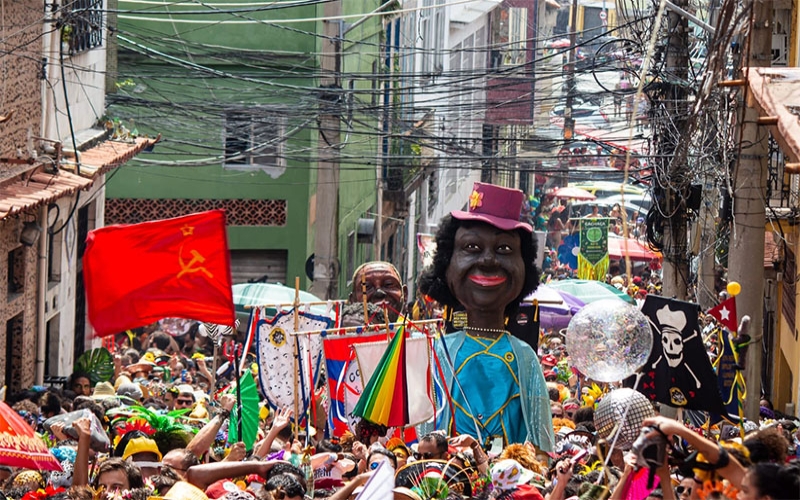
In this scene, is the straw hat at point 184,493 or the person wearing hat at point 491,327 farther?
the person wearing hat at point 491,327

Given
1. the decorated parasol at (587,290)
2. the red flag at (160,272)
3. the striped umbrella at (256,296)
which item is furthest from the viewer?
the decorated parasol at (587,290)

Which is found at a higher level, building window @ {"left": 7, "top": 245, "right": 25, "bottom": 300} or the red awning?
building window @ {"left": 7, "top": 245, "right": 25, "bottom": 300}

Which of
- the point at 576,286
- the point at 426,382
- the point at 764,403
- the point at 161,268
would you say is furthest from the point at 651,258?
the point at 161,268

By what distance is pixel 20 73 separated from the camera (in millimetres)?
16812

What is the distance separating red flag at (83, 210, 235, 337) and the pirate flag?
340 cm

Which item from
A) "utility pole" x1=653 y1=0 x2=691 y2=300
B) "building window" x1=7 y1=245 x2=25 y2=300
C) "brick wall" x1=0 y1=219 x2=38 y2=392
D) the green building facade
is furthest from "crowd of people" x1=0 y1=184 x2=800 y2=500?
the green building facade

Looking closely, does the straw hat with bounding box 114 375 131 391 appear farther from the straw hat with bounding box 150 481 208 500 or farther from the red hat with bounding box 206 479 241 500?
the straw hat with bounding box 150 481 208 500

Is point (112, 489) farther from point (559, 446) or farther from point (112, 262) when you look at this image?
point (559, 446)

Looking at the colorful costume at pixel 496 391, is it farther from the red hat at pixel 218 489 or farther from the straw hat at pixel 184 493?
the straw hat at pixel 184 493

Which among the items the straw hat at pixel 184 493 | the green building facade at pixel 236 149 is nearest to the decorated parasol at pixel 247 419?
the straw hat at pixel 184 493

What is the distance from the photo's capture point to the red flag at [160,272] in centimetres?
1111

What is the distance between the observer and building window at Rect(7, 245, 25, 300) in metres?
17.4

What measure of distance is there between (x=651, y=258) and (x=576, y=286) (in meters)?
8.40

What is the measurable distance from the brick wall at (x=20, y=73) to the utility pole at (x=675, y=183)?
669 centimetres
